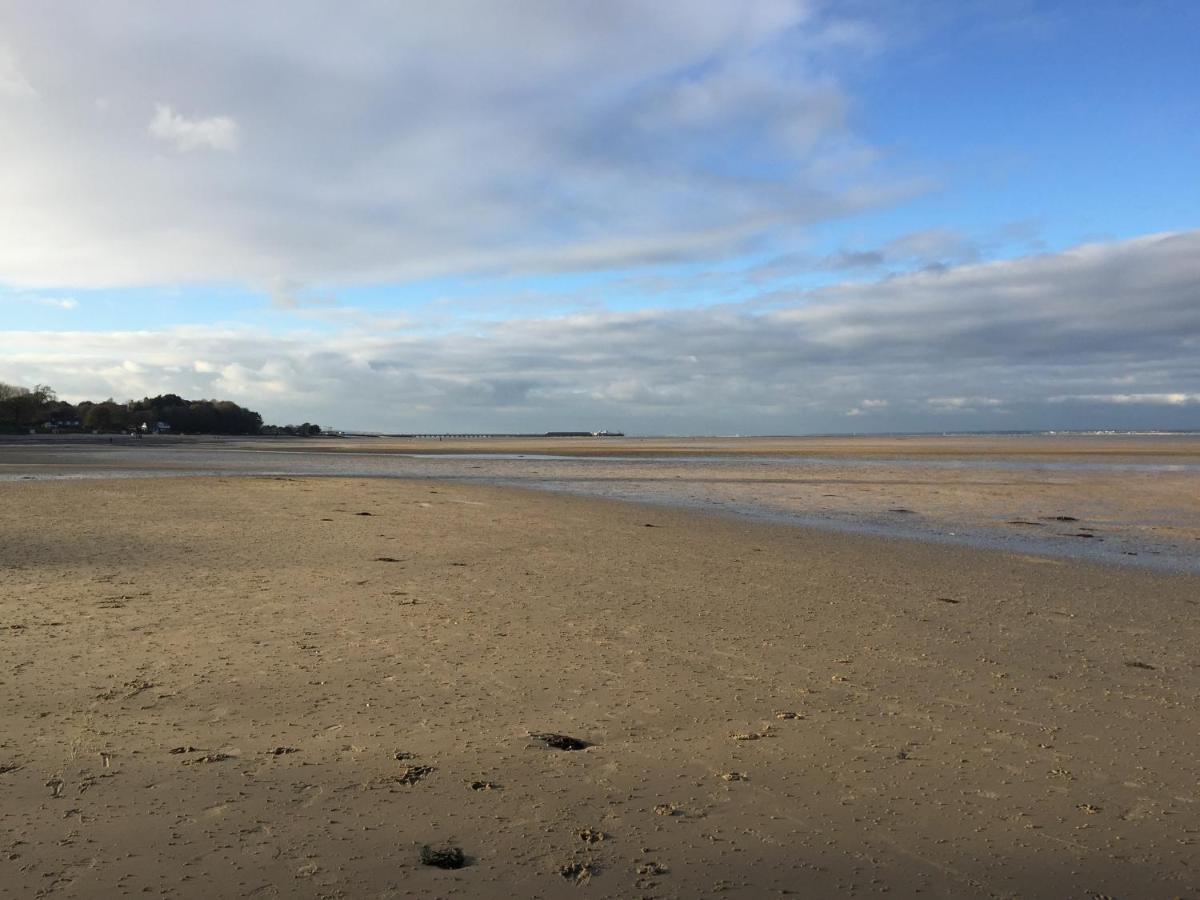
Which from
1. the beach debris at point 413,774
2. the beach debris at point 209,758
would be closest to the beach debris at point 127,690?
the beach debris at point 209,758

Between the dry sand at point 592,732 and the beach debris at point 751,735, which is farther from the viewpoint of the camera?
the beach debris at point 751,735

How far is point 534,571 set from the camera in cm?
1101

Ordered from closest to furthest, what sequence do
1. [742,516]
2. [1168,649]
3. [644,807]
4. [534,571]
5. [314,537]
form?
[644,807], [1168,649], [534,571], [314,537], [742,516]

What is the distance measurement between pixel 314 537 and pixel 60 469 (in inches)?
974

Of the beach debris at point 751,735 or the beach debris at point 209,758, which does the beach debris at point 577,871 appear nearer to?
the beach debris at point 751,735

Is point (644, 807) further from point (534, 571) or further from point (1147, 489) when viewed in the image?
point (1147, 489)

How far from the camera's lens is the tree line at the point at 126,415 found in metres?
116

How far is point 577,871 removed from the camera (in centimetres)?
363

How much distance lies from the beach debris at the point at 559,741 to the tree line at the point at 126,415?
414 feet

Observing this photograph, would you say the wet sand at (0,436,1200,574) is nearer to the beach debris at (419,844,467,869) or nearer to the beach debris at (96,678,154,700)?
the beach debris at (419,844,467,869)

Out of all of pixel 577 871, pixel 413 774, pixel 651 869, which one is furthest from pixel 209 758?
pixel 651 869

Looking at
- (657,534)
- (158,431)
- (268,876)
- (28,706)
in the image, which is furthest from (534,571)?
(158,431)

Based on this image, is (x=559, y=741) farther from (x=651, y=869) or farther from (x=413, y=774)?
(x=651, y=869)

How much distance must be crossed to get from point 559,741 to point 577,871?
1.45m
